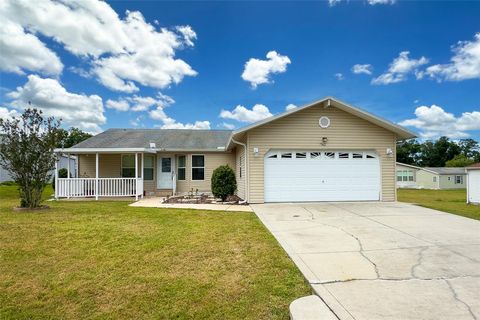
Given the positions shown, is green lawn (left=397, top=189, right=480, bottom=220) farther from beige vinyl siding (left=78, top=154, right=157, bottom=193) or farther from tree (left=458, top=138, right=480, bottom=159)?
tree (left=458, top=138, right=480, bottom=159)

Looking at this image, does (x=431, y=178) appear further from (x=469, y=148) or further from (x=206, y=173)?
(x=206, y=173)

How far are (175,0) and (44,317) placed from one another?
13.1 metres

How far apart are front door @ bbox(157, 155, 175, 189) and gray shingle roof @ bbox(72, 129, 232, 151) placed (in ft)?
2.38

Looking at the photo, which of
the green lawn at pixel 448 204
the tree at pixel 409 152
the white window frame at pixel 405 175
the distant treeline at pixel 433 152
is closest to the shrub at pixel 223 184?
the green lawn at pixel 448 204

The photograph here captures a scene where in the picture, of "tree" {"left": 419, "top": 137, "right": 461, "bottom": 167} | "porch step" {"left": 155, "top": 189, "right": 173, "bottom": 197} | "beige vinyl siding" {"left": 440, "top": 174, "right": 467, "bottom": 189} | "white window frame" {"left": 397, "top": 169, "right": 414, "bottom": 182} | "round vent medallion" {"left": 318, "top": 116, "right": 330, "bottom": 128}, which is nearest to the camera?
"round vent medallion" {"left": 318, "top": 116, "right": 330, "bottom": 128}

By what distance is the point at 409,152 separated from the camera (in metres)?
59.7

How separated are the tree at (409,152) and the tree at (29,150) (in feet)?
200

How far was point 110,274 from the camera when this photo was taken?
4.03 meters

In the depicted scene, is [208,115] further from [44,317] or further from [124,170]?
[44,317]

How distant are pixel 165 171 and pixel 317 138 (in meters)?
8.99

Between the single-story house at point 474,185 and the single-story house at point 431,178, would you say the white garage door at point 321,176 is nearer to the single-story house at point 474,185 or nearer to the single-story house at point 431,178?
the single-story house at point 474,185

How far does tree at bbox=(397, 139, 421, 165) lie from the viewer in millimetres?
58188

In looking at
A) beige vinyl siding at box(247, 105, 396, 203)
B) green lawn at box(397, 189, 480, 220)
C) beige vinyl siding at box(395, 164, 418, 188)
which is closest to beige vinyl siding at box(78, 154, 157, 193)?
beige vinyl siding at box(247, 105, 396, 203)

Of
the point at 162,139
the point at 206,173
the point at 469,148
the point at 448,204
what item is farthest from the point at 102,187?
the point at 469,148
